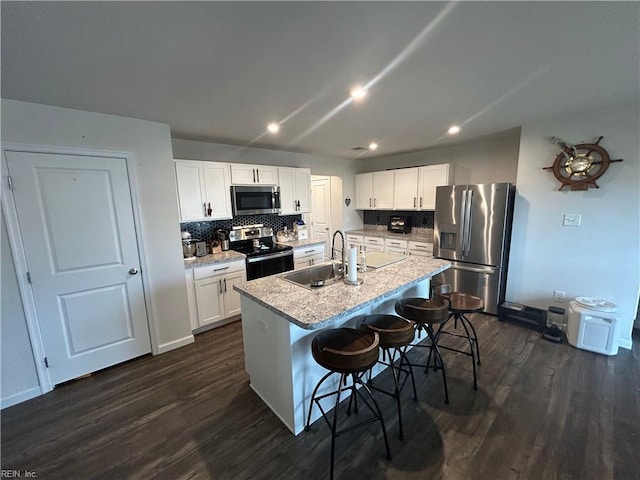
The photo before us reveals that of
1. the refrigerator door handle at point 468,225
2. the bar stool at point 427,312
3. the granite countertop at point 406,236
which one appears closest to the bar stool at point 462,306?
the bar stool at point 427,312

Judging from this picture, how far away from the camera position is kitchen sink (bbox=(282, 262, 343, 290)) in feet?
7.78

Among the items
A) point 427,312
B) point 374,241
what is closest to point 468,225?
point 374,241

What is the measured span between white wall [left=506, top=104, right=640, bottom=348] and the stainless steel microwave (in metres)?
3.33

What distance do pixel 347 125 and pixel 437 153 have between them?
2411 millimetres

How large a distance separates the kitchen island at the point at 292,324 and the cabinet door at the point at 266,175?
2.09 metres

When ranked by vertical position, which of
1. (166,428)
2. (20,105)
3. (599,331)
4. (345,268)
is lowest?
(166,428)

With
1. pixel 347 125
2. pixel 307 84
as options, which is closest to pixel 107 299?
pixel 307 84

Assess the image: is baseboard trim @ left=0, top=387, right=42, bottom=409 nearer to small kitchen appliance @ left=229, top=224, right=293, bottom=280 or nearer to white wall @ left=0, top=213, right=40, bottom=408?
white wall @ left=0, top=213, right=40, bottom=408

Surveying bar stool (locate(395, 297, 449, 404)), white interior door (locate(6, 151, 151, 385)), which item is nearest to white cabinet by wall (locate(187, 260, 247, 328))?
white interior door (locate(6, 151, 151, 385))

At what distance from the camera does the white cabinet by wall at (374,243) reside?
16.3 ft

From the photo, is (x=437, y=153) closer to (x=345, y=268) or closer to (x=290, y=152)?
(x=290, y=152)

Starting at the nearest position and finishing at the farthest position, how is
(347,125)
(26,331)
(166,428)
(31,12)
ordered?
(31,12) → (166,428) → (26,331) → (347,125)

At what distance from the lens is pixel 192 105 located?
2266 millimetres

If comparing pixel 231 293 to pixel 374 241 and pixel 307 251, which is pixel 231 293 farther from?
pixel 374 241
